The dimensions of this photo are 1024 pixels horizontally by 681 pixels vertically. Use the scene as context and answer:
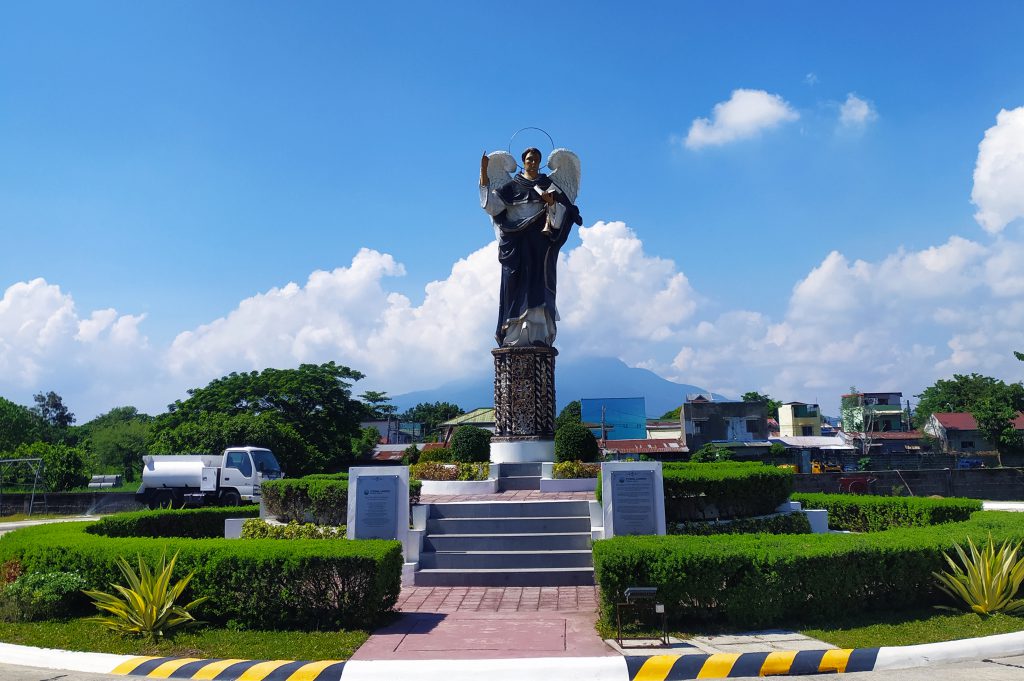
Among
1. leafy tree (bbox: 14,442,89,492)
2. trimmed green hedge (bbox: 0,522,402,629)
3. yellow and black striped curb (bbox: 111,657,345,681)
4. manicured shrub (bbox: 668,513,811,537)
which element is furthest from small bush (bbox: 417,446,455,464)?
leafy tree (bbox: 14,442,89,492)

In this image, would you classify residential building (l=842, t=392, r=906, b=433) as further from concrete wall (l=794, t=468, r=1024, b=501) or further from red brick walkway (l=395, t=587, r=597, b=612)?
red brick walkway (l=395, t=587, r=597, b=612)

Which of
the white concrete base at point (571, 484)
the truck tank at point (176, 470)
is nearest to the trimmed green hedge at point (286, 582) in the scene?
the white concrete base at point (571, 484)

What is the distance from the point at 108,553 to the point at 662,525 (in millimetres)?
7194

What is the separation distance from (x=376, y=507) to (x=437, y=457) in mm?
8396

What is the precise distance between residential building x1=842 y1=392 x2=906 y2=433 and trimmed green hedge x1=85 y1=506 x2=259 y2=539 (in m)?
64.4

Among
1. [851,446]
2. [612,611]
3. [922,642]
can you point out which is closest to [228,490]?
[612,611]

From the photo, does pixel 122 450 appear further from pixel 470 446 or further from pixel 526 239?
pixel 526 239

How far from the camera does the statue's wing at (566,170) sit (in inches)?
811

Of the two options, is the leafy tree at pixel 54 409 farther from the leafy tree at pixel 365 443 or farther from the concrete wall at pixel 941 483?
the concrete wall at pixel 941 483

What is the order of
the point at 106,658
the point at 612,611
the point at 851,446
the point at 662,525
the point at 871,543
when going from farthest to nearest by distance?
the point at 851,446 → the point at 662,525 → the point at 871,543 → the point at 612,611 → the point at 106,658

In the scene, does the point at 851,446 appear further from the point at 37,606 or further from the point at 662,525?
the point at 37,606

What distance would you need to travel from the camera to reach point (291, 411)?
142 feet

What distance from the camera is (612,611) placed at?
7879 millimetres

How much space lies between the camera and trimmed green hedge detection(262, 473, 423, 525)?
12.1m
